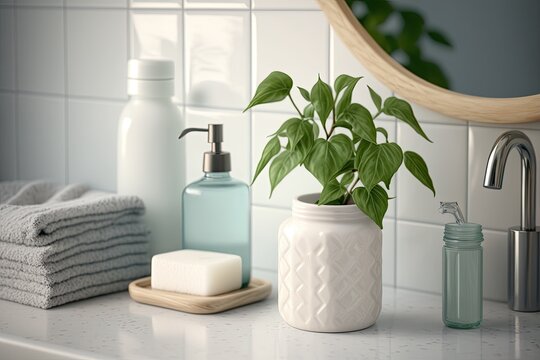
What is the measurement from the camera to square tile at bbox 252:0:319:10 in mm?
1482

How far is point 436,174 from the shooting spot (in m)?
1.41

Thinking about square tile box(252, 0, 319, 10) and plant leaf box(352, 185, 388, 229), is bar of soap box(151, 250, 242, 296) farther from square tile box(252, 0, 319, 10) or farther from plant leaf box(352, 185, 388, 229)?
square tile box(252, 0, 319, 10)

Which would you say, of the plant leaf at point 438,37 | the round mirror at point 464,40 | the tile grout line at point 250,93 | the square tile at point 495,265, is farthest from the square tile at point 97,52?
the square tile at point 495,265

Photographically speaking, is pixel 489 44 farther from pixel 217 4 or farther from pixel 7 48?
pixel 7 48

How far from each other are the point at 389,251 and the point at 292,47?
35cm

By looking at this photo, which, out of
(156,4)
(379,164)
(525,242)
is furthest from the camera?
(156,4)

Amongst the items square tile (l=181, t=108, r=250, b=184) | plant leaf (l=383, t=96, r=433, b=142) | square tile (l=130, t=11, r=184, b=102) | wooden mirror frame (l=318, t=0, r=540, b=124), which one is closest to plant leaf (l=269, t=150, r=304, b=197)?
plant leaf (l=383, t=96, r=433, b=142)

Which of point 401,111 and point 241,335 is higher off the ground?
point 401,111

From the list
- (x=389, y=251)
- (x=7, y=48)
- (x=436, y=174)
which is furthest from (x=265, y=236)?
(x=7, y=48)

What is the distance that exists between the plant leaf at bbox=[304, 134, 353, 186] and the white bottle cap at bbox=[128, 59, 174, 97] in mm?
418

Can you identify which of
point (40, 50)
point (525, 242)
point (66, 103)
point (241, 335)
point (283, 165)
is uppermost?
point (40, 50)

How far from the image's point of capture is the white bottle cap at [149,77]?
60.9 inches

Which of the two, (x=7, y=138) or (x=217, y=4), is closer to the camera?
(x=217, y=4)

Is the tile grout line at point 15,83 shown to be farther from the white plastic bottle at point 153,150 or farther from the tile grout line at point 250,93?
the tile grout line at point 250,93
